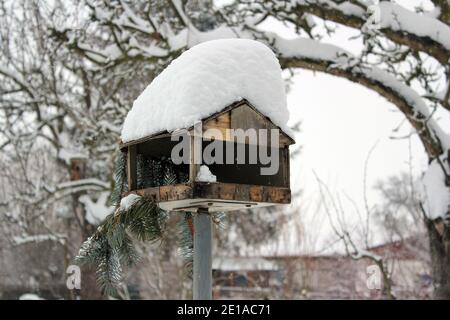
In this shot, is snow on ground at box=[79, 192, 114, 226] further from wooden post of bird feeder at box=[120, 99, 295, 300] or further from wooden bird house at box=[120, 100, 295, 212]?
wooden post of bird feeder at box=[120, 99, 295, 300]

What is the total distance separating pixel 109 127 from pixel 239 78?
602cm

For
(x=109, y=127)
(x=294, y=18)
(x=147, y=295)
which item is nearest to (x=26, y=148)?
(x=109, y=127)

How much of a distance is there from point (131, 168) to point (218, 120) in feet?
1.55

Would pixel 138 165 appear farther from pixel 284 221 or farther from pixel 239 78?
pixel 284 221

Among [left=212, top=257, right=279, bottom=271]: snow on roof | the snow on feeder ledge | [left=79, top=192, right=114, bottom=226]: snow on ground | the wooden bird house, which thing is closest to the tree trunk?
the wooden bird house

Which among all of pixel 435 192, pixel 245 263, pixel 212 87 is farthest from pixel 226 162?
pixel 245 263

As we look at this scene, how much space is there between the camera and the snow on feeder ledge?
1.58m

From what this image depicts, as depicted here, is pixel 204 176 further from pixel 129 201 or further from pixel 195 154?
pixel 129 201

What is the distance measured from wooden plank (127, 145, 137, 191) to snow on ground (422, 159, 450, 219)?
3970 millimetres

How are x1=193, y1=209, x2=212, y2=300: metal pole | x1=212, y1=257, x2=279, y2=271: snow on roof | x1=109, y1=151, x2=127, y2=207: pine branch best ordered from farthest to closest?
x1=212, y1=257, x2=279, y2=271: snow on roof, x1=109, y1=151, x2=127, y2=207: pine branch, x1=193, y1=209, x2=212, y2=300: metal pole

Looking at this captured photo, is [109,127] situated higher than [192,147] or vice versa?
[109,127]

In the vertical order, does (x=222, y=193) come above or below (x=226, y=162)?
below

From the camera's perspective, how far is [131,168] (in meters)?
1.95
